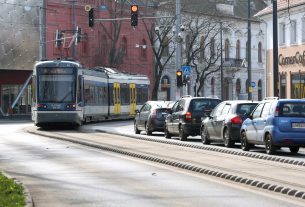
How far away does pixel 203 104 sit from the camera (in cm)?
3203

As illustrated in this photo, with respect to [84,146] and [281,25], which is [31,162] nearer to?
[84,146]

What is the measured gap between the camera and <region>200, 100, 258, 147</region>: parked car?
88.1 feet

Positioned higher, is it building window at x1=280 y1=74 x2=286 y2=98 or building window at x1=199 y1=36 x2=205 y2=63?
building window at x1=199 y1=36 x2=205 y2=63

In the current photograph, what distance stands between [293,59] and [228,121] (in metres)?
30.9

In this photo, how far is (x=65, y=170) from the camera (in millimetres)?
18562

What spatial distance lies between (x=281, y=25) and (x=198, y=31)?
1986cm

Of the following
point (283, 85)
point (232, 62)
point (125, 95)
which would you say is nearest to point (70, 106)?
point (125, 95)

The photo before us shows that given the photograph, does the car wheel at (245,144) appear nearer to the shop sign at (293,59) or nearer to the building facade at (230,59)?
the shop sign at (293,59)

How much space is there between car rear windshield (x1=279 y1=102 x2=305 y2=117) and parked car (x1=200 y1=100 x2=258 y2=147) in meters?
3.33

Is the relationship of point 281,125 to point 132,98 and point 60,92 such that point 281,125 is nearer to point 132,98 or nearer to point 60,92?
point 60,92

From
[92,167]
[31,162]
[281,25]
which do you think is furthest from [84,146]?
[281,25]

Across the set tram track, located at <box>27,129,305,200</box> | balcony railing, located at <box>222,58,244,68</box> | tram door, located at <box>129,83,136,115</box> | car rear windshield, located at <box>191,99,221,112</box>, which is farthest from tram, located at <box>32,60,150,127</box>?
balcony railing, located at <box>222,58,244,68</box>

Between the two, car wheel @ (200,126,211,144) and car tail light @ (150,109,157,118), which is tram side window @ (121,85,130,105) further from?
car wheel @ (200,126,211,144)

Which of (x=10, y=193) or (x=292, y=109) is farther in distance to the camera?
(x=292, y=109)
